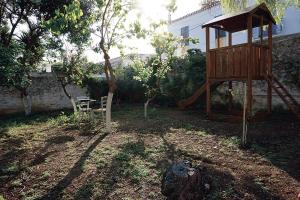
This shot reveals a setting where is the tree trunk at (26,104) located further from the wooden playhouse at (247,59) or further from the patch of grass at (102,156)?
the wooden playhouse at (247,59)

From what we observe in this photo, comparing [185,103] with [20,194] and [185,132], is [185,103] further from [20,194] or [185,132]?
[20,194]

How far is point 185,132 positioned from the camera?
331 inches

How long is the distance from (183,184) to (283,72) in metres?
7.85

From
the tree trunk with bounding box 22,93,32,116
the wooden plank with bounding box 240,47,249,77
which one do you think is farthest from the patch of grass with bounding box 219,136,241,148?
the tree trunk with bounding box 22,93,32,116

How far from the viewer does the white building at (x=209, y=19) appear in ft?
49.6

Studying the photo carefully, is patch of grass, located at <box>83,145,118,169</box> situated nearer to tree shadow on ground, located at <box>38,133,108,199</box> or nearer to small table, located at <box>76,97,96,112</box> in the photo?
tree shadow on ground, located at <box>38,133,108,199</box>

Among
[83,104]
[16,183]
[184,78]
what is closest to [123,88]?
[184,78]

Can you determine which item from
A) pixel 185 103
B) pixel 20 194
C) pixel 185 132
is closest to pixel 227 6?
pixel 185 103

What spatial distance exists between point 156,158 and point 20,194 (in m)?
2.73

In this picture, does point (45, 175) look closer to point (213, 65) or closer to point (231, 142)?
Answer: point (231, 142)

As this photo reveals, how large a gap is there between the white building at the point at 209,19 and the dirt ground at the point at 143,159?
796cm

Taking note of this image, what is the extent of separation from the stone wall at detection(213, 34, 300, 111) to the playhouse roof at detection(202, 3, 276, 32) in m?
1.12

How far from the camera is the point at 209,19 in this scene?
19203 mm

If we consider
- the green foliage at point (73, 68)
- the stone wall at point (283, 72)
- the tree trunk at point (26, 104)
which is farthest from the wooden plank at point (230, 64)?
the tree trunk at point (26, 104)
